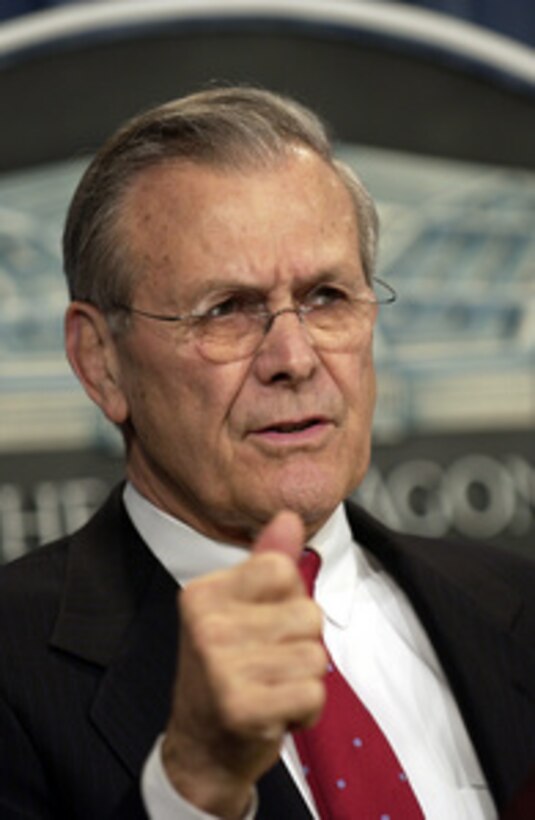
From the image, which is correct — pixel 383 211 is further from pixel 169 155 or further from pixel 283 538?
pixel 283 538

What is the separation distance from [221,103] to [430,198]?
0.89 meters

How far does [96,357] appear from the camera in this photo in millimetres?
1792

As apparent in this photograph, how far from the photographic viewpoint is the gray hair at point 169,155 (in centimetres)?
170

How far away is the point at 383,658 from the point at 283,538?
61 cm

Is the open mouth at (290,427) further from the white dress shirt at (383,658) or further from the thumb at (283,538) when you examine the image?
the thumb at (283,538)

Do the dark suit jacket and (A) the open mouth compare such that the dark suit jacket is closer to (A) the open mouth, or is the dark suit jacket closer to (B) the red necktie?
(B) the red necktie

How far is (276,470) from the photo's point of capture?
1612 mm

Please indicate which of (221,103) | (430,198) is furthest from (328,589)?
(430,198)

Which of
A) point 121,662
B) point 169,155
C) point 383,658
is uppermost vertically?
point 169,155

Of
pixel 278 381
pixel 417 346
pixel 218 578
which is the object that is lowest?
pixel 417 346

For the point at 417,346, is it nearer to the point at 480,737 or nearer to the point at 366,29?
the point at 366,29

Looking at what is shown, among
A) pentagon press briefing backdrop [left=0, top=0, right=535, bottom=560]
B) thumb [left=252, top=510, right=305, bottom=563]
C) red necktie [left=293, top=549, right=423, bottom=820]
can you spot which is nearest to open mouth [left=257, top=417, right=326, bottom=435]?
red necktie [left=293, top=549, right=423, bottom=820]

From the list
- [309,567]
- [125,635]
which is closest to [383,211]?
[309,567]

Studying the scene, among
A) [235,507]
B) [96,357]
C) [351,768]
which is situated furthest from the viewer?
[96,357]
